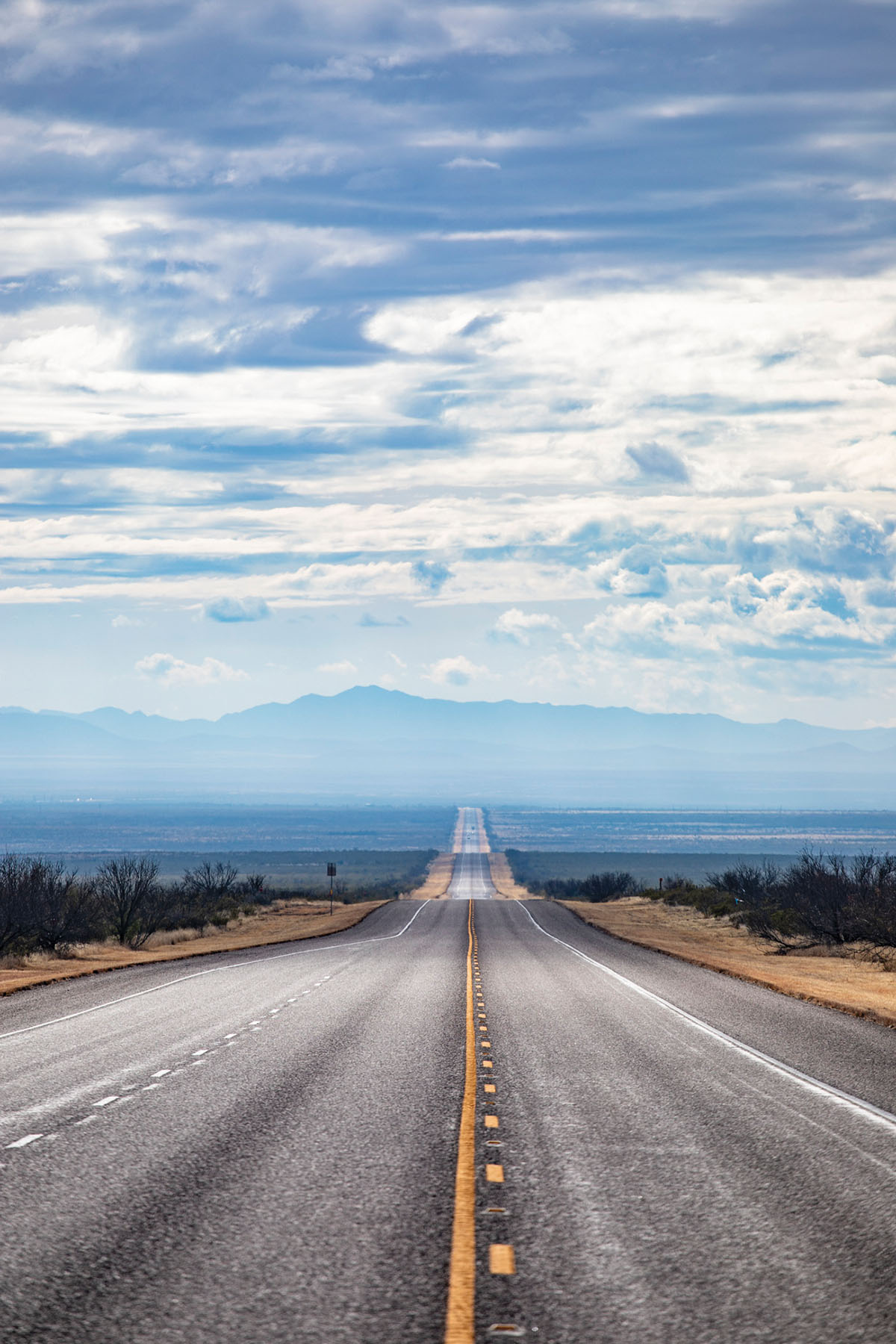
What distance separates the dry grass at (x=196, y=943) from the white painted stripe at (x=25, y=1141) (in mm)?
13253

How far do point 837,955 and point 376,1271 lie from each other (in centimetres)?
3125

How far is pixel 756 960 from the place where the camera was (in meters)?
33.6

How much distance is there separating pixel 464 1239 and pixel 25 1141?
401 cm

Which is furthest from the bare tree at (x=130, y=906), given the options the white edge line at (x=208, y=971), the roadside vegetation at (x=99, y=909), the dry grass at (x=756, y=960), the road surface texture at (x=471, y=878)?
the road surface texture at (x=471, y=878)

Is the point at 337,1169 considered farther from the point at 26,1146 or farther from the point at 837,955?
the point at 837,955

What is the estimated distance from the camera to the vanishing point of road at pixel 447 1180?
17.8 ft

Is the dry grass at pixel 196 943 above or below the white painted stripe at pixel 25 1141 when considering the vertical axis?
below

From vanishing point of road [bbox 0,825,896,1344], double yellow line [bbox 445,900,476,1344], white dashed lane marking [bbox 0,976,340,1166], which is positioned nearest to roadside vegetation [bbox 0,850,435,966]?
white dashed lane marking [bbox 0,976,340,1166]

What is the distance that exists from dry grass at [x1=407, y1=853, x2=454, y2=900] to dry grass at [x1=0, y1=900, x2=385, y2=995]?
16708 millimetres

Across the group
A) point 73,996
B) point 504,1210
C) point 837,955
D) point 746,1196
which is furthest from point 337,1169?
point 837,955

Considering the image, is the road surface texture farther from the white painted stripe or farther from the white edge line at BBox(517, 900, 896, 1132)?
the white painted stripe

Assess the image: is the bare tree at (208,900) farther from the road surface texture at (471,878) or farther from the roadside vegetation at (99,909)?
the road surface texture at (471,878)

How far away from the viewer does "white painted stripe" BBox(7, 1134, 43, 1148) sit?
28.4 ft

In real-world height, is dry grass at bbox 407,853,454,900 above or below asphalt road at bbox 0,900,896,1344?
below
